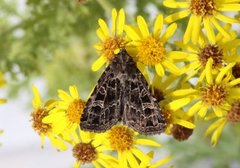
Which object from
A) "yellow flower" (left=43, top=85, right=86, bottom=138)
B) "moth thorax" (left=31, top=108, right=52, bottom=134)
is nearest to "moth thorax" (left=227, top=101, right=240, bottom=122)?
"yellow flower" (left=43, top=85, right=86, bottom=138)

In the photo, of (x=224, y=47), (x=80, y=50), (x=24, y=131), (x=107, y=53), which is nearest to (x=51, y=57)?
(x=80, y=50)

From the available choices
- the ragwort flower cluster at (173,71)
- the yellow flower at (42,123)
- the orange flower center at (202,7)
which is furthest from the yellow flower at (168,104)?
the yellow flower at (42,123)

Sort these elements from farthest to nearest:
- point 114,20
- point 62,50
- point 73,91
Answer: point 62,50 < point 73,91 < point 114,20

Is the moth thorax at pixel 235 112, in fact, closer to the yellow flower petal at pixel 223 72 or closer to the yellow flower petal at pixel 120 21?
the yellow flower petal at pixel 223 72

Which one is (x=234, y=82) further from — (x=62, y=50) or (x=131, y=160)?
(x=62, y=50)

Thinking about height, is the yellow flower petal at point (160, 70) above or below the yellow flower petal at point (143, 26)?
below

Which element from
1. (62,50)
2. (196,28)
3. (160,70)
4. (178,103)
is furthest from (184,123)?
(62,50)

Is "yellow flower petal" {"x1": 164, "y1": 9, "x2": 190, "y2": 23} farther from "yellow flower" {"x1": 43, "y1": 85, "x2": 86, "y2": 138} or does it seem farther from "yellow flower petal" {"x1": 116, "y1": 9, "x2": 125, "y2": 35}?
"yellow flower" {"x1": 43, "y1": 85, "x2": 86, "y2": 138}

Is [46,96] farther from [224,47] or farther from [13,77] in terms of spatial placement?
[224,47]
